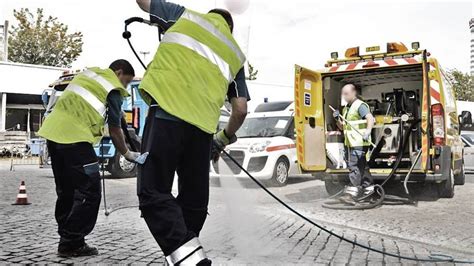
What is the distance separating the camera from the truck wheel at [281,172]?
390 inches

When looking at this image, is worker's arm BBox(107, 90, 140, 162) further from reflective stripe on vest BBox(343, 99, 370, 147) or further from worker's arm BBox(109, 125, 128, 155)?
reflective stripe on vest BBox(343, 99, 370, 147)

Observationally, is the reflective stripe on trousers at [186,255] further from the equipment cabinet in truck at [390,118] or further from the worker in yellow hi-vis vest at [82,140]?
the equipment cabinet in truck at [390,118]

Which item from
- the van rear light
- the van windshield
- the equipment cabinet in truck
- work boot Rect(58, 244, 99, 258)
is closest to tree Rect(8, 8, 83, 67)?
Result: the van windshield

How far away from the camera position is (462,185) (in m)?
11.0

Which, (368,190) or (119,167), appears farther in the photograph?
(119,167)

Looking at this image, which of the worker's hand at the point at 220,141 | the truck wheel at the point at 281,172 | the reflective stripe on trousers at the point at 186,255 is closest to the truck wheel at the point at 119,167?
the truck wheel at the point at 281,172

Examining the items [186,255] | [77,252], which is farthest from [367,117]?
[186,255]

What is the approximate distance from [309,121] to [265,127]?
2935 millimetres

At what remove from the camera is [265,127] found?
10.9 m

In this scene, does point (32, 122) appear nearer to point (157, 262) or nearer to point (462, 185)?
point (462, 185)

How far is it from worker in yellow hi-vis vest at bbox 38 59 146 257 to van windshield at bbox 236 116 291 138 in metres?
6.36

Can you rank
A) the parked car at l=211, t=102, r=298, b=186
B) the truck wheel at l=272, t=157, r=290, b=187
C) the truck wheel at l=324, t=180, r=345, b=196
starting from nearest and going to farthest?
the truck wheel at l=324, t=180, r=345, b=196
the parked car at l=211, t=102, r=298, b=186
the truck wheel at l=272, t=157, r=290, b=187

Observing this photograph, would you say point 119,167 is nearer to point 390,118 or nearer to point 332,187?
point 332,187

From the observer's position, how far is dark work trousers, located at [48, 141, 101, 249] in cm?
393
